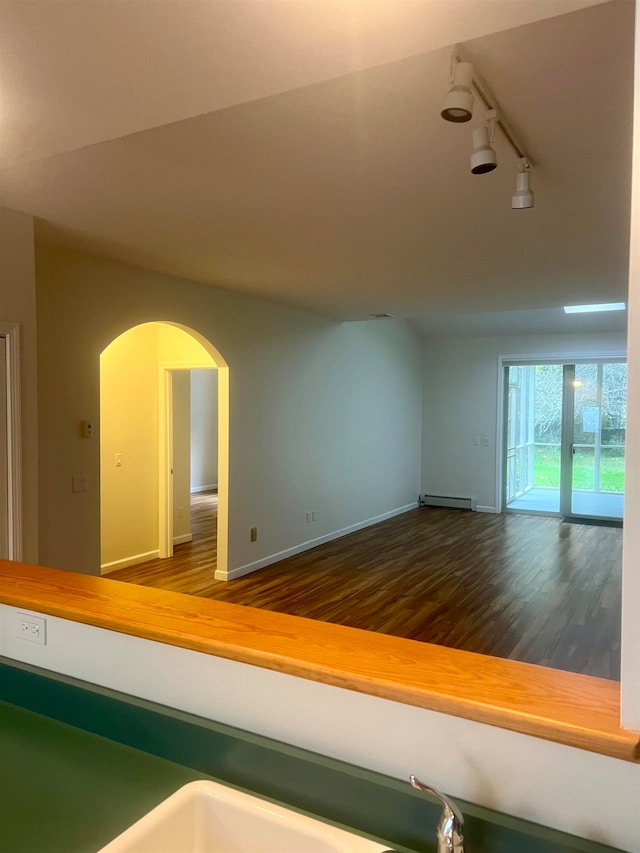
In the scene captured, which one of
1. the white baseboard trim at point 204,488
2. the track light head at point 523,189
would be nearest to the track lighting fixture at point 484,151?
the track light head at point 523,189

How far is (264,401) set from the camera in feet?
18.1

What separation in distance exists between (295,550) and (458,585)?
66.8 inches

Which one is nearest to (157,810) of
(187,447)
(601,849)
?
(601,849)

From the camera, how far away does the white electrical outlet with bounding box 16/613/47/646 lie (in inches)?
56.6

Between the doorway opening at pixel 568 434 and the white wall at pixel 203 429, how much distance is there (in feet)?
15.9

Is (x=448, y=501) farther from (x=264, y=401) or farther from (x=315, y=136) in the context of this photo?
(x=315, y=136)

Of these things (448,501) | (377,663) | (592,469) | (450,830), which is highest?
(377,663)

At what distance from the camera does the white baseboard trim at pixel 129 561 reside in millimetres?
5279

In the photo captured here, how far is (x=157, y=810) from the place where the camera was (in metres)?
1.00

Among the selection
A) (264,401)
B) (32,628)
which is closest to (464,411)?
(264,401)

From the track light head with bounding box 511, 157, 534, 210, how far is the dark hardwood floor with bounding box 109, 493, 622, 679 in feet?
8.55

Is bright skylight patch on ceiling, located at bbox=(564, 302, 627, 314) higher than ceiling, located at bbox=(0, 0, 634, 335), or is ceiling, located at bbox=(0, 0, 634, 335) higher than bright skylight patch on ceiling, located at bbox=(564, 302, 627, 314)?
bright skylight patch on ceiling, located at bbox=(564, 302, 627, 314)

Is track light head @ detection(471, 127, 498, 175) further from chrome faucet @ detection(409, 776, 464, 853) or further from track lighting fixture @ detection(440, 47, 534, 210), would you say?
chrome faucet @ detection(409, 776, 464, 853)

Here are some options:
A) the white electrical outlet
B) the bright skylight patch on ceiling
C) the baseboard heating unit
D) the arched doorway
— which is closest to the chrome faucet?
the white electrical outlet
